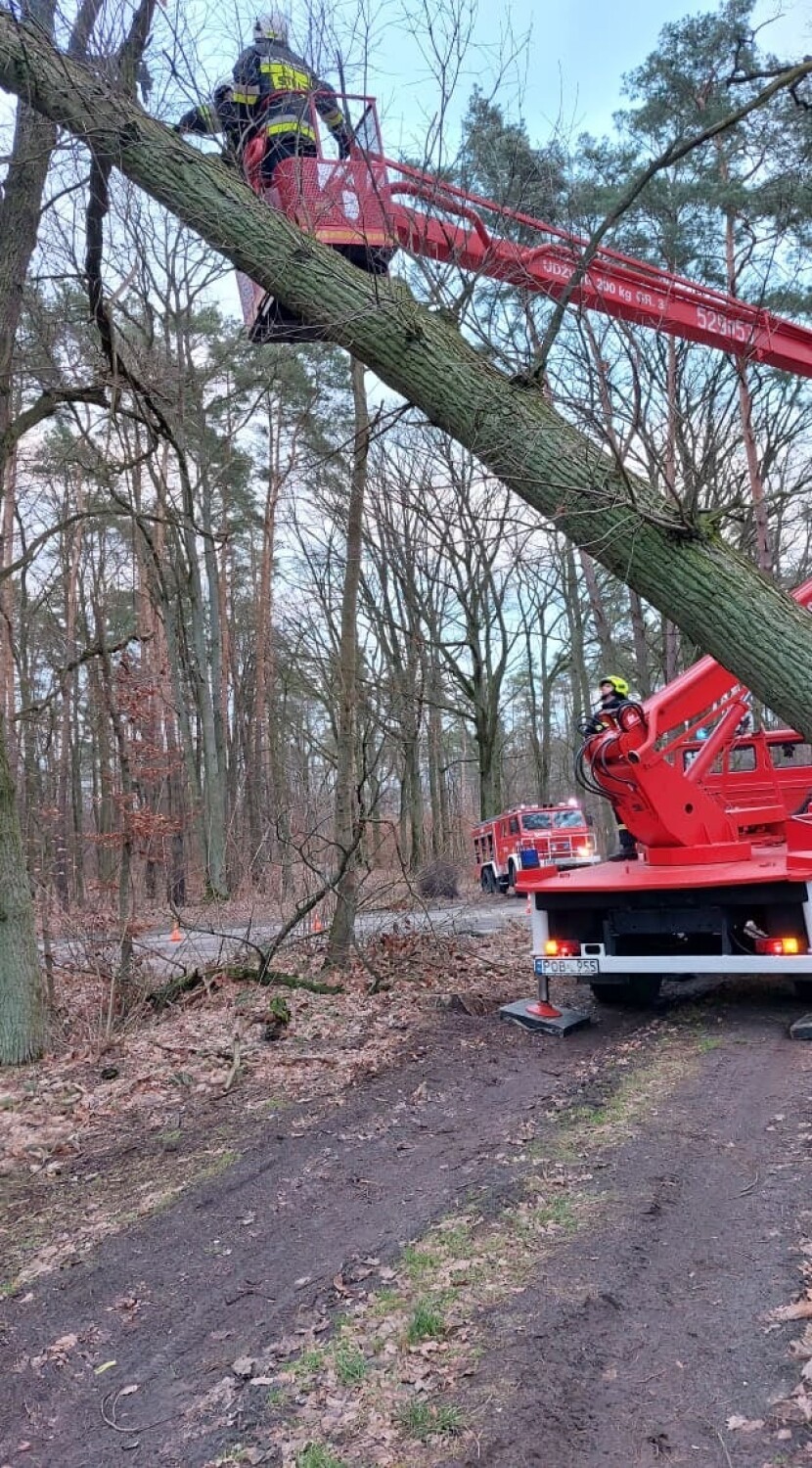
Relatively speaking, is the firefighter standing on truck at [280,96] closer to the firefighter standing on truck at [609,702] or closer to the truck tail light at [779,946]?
the firefighter standing on truck at [609,702]

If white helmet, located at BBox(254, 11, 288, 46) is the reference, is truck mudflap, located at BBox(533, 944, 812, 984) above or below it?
below

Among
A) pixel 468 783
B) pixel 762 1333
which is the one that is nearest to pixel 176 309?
pixel 762 1333

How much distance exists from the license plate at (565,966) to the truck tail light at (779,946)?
121cm

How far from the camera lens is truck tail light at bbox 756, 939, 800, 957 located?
6230 millimetres

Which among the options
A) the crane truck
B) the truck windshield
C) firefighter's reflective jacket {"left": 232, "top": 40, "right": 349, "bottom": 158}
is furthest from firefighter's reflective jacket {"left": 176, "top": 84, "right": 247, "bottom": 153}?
the truck windshield

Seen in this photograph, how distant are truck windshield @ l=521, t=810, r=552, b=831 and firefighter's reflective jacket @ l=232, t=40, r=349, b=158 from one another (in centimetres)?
1610

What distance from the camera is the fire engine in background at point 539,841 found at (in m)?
20.2

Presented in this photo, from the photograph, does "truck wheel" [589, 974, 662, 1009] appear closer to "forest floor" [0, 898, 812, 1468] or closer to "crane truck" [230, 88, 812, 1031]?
"crane truck" [230, 88, 812, 1031]

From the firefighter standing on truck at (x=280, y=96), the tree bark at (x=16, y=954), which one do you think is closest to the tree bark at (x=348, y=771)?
the tree bark at (x=16, y=954)

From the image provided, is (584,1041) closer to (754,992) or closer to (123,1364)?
(754,992)

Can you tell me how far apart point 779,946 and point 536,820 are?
562 inches

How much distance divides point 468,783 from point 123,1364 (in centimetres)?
4799

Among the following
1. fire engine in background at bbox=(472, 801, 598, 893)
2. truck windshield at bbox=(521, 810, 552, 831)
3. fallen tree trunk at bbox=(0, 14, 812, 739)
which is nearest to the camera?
fallen tree trunk at bbox=(0, 14, 812, 739)

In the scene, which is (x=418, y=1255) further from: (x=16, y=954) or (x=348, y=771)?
(x=348, y=771)
